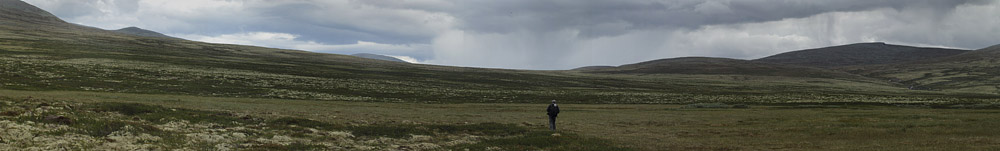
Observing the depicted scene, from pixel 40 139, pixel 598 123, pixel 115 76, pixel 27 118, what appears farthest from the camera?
pixel 115 76

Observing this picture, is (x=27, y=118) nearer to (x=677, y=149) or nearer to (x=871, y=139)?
(x=677, y=149)

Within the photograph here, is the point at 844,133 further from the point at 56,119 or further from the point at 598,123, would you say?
the point at 56,119

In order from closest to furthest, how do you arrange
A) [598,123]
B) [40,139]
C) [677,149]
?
[40,139] < [677,149] < [598,123]

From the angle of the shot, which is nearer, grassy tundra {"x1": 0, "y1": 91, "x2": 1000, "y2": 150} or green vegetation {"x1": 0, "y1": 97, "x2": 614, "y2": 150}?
green vegetation {"x1": 0, "y1": 97, "x2": 614, "y2": 150}

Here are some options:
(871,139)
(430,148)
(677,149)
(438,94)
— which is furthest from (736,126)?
(438,94)

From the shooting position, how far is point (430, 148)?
25500 mm

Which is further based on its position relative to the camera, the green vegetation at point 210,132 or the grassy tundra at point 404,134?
the grassy tundra at point 404,134

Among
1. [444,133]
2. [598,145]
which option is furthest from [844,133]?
[444,133]

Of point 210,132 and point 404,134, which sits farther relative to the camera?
point 404,134

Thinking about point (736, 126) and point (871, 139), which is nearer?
point (871, 139)

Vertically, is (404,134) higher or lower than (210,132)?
lower

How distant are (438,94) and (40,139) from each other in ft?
248

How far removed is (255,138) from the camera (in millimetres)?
24766

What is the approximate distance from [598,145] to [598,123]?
1585cm
